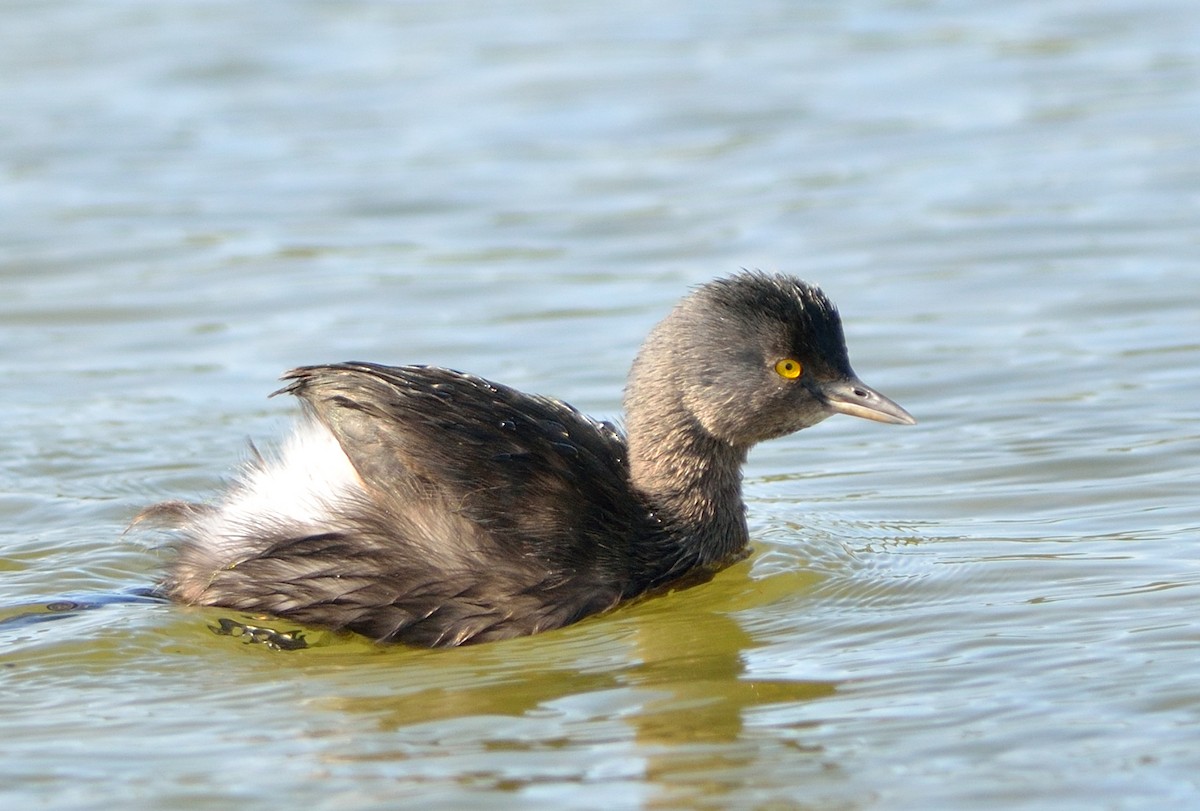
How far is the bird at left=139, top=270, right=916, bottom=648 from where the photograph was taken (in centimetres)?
638

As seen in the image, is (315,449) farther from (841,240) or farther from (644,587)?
(841,240)

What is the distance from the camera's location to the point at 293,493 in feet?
21.7

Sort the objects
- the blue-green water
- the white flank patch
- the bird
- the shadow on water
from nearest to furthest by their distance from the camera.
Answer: the blue-green water → the bird → the white flank patch → the shadow on water

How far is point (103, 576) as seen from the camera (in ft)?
23.9

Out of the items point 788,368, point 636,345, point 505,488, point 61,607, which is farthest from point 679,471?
point 636,345

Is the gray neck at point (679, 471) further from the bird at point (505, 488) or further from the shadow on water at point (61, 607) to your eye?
the shadow on water at point (61, 607)

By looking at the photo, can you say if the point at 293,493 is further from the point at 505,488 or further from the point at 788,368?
the point at 788,368

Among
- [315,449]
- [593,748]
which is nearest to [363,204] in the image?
[315,449]

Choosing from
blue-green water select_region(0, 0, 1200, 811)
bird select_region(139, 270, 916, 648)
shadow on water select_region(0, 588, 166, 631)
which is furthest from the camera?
shadow on water select_region(0, 588, 166, 631)

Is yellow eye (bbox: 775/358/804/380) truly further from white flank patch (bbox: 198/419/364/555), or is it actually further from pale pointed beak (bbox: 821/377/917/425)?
white flank patch (bbox: 198/419/364/555)

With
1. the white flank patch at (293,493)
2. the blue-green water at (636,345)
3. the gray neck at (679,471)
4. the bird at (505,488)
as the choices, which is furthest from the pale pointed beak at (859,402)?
the white flank patch at (293,493)

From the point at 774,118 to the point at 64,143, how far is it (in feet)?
16.1

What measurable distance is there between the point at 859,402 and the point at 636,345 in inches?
122

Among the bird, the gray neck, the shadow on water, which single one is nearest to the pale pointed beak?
the bird
